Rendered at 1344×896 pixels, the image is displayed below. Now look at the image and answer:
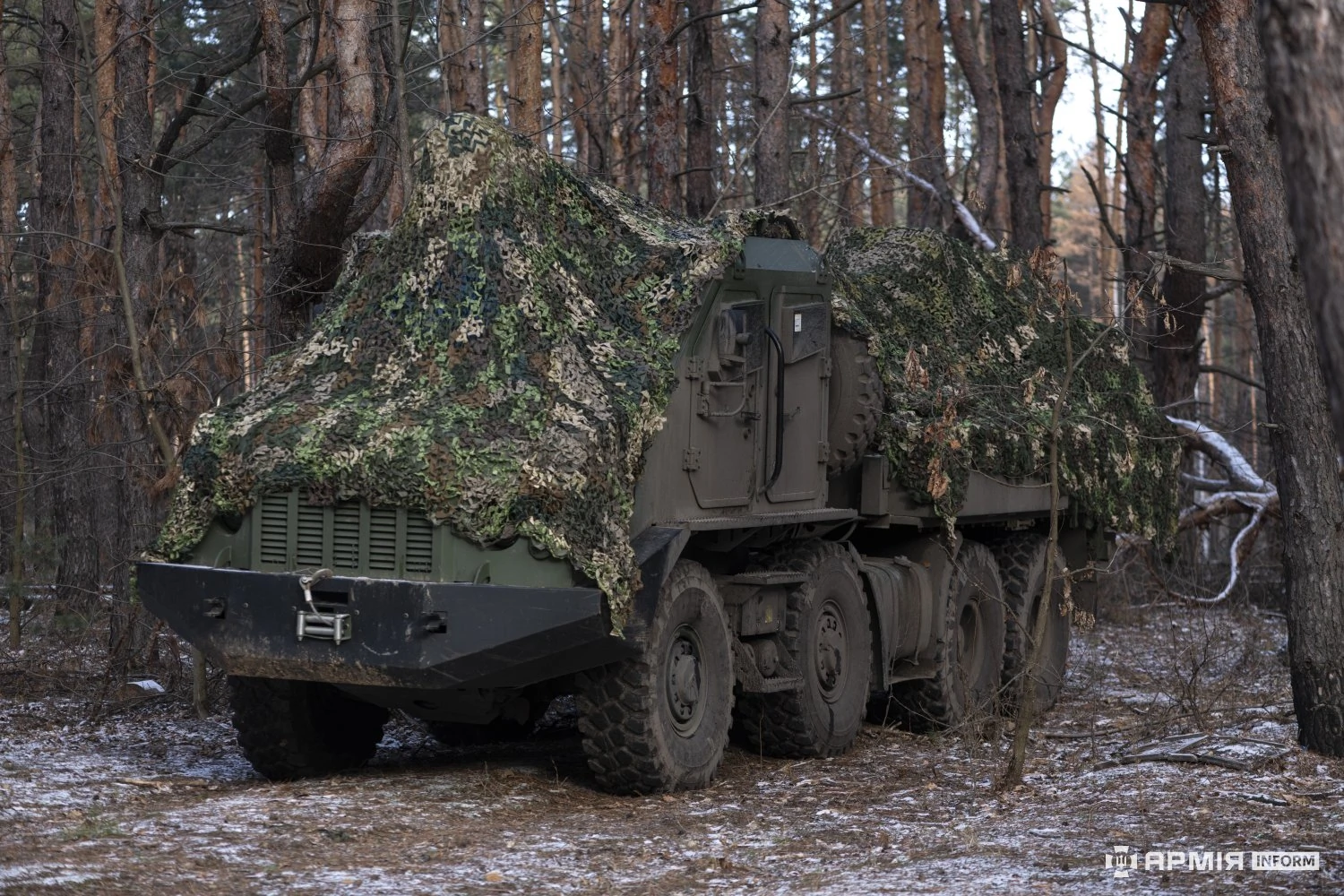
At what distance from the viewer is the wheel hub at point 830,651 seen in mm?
9828

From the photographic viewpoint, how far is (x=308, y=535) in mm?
7750

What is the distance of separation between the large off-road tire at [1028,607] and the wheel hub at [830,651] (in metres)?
2.63

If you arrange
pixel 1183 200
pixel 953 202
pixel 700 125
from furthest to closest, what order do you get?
pixel 953 202 → pixel 1183 200 → pixel 700 125

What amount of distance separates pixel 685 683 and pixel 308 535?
2032 mm

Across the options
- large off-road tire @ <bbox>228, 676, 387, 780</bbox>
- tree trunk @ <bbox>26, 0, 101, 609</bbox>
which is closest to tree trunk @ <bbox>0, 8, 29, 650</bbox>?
tree trunk @ <bbox>26, 0, 101, 609</bbox>

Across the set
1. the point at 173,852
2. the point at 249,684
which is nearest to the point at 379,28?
the point at 249,684

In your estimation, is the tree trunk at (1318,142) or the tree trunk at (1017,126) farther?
the tree trunk at (1017,126)

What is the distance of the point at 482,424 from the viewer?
7.76 meters

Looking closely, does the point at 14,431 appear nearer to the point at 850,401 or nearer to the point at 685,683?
the point at 850,401

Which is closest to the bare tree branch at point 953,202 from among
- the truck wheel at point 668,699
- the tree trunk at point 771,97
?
the tree trunk at point 771,97

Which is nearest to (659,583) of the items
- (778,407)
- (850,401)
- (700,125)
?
(778,407)

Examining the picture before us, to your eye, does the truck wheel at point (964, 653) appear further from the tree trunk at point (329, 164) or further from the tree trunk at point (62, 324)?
the tree trunk at point (62, 324)

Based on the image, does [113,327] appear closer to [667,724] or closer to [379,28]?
[379,28]

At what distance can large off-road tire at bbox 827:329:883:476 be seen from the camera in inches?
407
